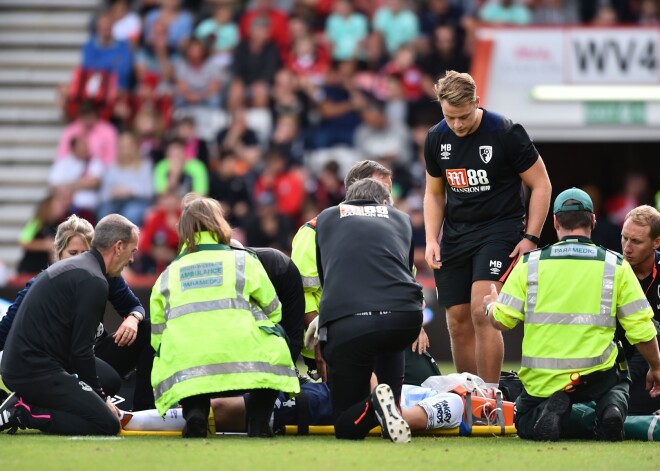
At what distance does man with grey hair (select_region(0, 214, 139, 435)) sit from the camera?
8.16 m

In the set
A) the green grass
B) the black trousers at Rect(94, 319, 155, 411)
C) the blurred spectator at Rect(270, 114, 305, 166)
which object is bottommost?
the green grass

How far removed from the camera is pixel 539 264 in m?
8.00

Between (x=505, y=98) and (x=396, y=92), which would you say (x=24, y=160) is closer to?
(x=396, y=92)

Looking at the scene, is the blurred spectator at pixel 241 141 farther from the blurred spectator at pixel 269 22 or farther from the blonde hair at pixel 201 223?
the blonde hair at pixel 201 223

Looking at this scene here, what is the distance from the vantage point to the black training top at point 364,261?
7.97 metres

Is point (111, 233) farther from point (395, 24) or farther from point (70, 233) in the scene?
point (395, 24)

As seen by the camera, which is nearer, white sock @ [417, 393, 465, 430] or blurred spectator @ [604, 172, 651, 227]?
white sock @ [417, 393, 465, 430]

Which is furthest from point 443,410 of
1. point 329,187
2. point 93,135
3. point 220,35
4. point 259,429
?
point 220,35

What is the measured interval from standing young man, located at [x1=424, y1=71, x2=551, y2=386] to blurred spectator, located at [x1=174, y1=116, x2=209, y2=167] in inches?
354

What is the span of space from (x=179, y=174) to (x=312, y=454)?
36.4ft

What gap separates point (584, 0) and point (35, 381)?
493 inches

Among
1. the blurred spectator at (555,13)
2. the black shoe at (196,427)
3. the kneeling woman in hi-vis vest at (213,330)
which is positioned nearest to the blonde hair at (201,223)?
the kneeling woman in hi-vis vest at (213,330)

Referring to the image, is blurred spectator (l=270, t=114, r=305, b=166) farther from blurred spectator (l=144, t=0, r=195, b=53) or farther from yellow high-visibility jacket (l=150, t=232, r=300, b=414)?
yellow high-visibility jacket (l=150, t=232, r=300, b=414)

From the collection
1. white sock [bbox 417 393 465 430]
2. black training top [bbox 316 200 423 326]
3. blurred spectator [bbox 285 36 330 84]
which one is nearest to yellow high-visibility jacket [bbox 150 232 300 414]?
black training top [bbox 316 200 423 326]
